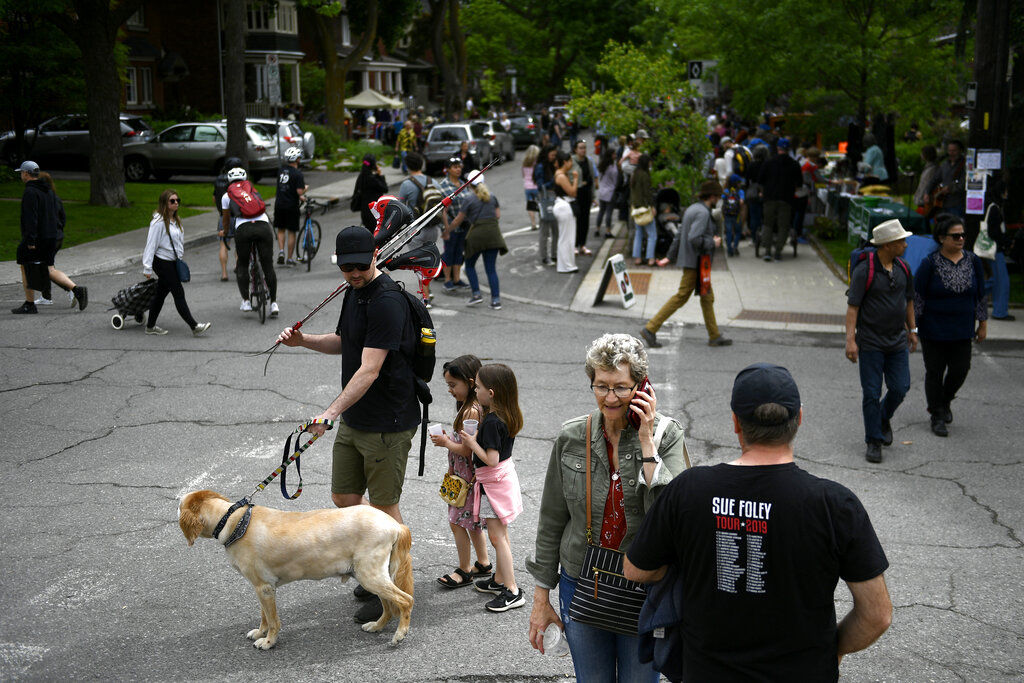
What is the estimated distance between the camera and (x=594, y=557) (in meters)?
3.57

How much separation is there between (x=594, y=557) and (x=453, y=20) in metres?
51.7

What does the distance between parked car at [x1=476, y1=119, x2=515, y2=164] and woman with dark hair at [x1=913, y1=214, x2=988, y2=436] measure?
A: 28.1m

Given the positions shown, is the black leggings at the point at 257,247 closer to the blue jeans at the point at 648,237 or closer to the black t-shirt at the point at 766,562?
the blue jeans at the point at 648,237

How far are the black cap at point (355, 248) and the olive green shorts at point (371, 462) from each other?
2.99 ft

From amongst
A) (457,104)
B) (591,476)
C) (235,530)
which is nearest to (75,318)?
(235,530)

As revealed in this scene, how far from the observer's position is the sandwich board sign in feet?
43.3

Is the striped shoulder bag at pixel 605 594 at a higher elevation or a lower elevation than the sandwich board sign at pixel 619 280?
higher

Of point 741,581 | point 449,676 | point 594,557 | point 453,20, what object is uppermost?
point 453,20

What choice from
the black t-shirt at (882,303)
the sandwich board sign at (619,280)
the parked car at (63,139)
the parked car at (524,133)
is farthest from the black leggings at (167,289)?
the parked car at (524,133)

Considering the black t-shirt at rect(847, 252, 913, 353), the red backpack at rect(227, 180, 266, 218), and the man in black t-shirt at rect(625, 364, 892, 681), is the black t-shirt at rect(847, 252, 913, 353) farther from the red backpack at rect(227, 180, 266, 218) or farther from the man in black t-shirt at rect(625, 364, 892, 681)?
the red backpack at rect(227, 180, 266, 218)

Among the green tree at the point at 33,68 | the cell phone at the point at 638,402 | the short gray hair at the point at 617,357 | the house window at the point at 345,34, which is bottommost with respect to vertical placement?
the cell phone at the point at 638,402

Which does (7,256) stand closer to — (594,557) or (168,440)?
(168,440)

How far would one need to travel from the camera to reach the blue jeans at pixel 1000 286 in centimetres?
1283

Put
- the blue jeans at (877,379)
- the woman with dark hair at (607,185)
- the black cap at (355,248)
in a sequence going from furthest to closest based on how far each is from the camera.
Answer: the woman with dark hair at (607,185), the blue jeans at (877,379), the black cap at (355,248)
